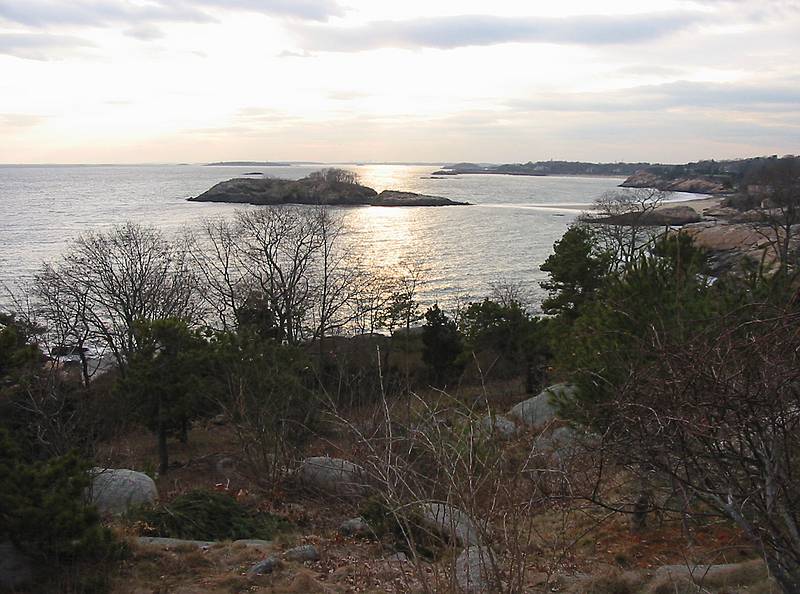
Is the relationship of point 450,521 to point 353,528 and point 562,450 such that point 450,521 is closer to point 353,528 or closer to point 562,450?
point 562,450

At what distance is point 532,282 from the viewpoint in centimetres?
4453

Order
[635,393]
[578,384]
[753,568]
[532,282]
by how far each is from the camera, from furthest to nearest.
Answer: [532,282]
[578,384]
[753,568]
[635,393]

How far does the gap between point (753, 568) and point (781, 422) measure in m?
3.99

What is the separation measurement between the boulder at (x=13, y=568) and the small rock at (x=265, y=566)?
218 cm

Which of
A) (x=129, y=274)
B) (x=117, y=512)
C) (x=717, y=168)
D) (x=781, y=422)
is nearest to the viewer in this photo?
(x=781, y=422)

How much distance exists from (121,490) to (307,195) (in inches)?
3908

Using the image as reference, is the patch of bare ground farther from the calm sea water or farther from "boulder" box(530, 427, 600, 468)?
the calm sea water

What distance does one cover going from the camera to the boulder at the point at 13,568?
6.76 m

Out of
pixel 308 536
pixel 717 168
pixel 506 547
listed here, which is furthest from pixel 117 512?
pixel 717 168

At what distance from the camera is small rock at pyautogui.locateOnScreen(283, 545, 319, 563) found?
812cm

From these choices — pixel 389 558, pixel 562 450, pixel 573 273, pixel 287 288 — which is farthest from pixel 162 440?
pixel 573 273

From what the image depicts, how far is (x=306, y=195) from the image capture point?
353 feet

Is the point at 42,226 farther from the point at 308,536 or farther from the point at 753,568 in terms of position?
the point at 753,568

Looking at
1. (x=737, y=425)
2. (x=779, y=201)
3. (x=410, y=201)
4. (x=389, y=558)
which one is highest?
(x=410, y=201)
